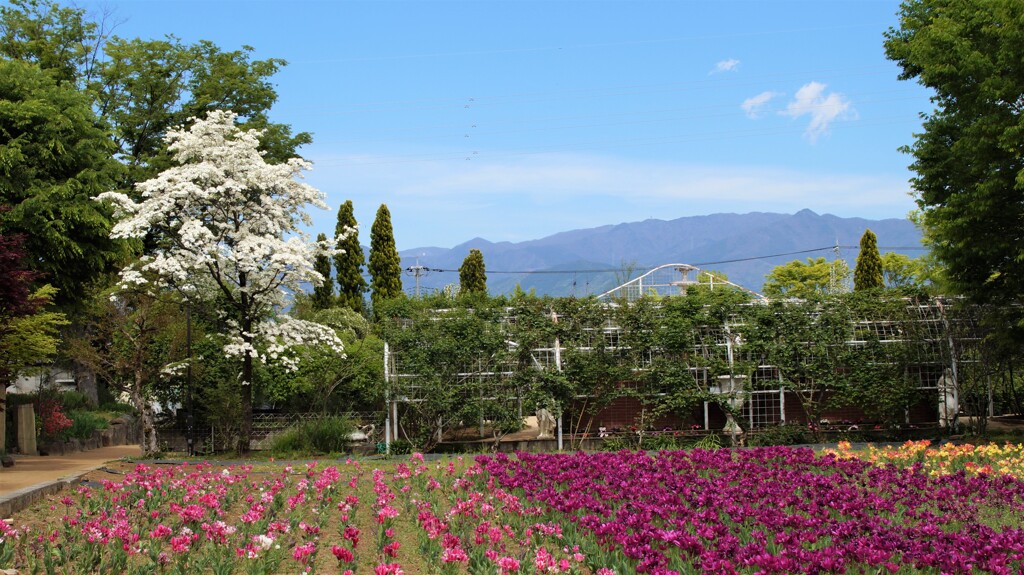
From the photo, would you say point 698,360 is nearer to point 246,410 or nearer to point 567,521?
point 246,410

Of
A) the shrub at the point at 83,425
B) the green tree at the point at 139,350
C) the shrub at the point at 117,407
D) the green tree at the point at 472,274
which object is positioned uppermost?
the green tree at the point at 472,274

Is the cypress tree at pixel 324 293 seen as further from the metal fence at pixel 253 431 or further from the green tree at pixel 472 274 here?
the metal fence at pixel 253 431

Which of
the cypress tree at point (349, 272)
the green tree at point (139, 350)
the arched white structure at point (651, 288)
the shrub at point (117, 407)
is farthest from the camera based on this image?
the cypress tree at point (349, 272)

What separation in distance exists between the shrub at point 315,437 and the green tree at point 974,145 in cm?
1129

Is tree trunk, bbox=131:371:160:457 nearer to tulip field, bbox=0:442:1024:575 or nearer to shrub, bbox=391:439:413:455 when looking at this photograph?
shrub, bbox=391:439:413:455

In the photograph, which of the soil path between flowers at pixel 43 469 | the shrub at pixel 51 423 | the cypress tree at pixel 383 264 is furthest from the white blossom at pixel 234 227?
the cypress tree at pixel 383 264

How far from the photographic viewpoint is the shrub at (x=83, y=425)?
19705 mm

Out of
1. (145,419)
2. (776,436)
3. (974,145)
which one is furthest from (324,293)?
(974,145)

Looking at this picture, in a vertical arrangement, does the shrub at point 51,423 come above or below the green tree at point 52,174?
below

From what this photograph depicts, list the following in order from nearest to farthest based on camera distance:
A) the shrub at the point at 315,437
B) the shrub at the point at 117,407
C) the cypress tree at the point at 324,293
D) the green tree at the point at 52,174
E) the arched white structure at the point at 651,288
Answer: the green tree at the point at 52,174, the shrub at the point at 315,437, the arched white structure at the point at 651,288, the shrub at the point at 117,407, the cypress tree at the point at 324,293

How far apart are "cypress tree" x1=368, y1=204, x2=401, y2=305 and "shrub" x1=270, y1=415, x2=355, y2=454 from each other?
53.0 feet

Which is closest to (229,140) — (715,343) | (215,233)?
(215,233)

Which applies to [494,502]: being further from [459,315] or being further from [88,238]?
[88,238]

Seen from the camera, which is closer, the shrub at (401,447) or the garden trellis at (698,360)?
the shrub at (401,447)
